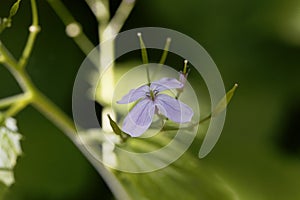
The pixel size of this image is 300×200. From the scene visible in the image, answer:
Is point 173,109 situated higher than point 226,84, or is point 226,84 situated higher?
point 173,109

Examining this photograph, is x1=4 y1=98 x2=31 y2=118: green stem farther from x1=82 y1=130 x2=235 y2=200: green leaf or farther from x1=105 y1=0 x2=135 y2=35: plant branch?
x1=105 y1=0 x2=135 y2=35: plant branch

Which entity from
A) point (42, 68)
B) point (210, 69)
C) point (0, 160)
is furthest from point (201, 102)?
point (0, 160)

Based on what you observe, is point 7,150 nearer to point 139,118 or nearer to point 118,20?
point 139,118

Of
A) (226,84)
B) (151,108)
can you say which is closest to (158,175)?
(151,108)

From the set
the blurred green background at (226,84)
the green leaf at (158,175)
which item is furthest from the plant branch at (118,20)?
the green leaf at (158,175)

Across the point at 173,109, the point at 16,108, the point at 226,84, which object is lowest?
the point at 226,84

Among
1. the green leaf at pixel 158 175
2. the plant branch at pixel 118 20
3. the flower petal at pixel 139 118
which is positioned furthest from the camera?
the plant branch at pixel 118 20

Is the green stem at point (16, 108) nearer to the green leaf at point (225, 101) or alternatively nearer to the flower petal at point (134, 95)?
the flower petal at point (134, 95)
